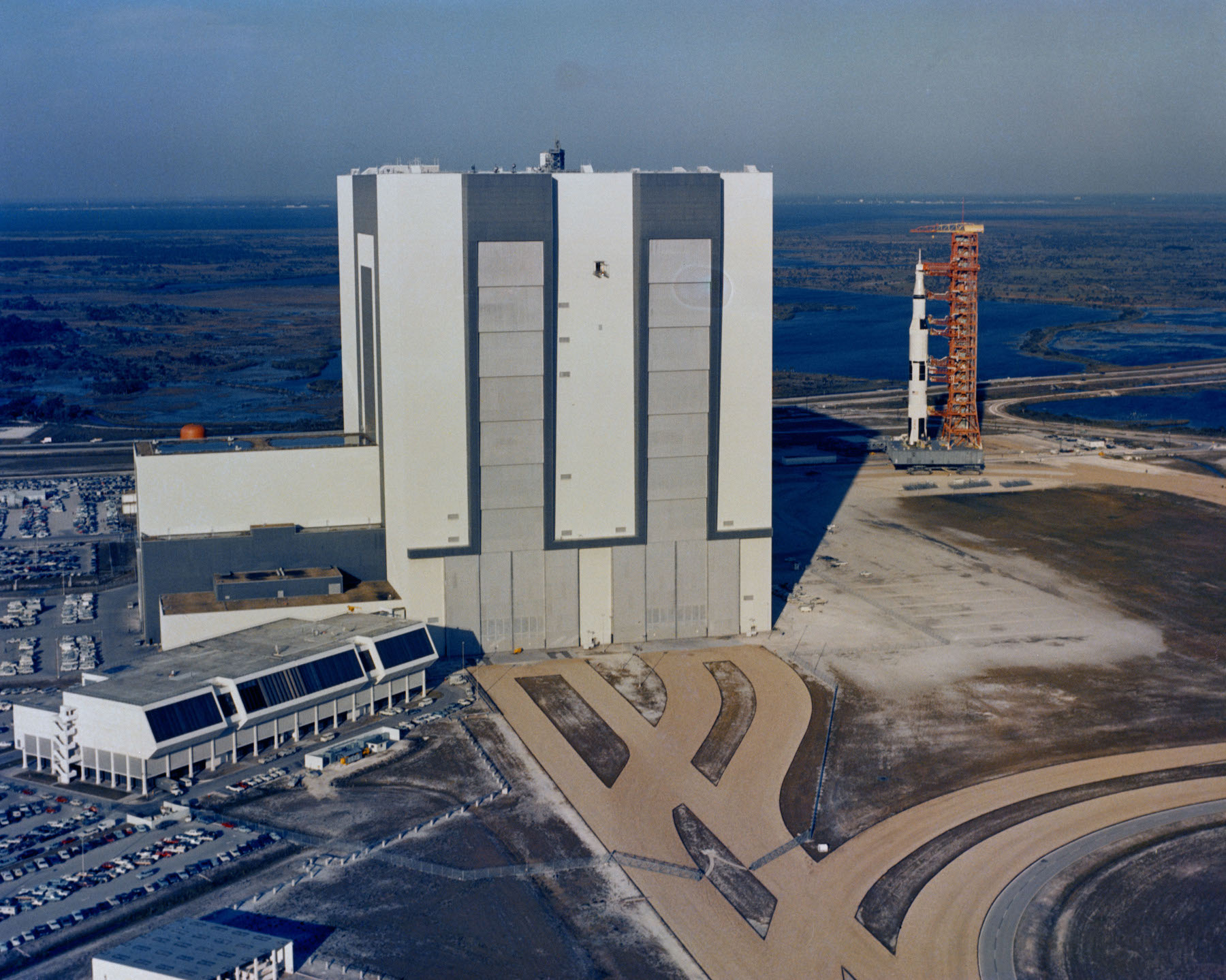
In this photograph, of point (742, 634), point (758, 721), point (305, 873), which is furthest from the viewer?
point (742, 634)

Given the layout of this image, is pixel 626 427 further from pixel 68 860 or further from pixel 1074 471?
pixel 1074 471

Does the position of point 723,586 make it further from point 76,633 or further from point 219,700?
point 76,633

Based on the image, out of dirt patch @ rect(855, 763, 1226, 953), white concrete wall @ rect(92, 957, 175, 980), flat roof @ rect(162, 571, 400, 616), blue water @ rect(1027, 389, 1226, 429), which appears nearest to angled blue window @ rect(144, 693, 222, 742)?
flat roof @ rect(162, 571, 400, 616)

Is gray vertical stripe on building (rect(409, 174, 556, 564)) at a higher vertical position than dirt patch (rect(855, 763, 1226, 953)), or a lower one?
higher

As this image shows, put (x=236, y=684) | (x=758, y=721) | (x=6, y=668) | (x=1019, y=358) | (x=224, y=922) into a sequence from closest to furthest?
(x=224, y=922) < (x=236, y=684) < (x=758, y=721) < (x=6, y=668) < (x=1019, y=358)

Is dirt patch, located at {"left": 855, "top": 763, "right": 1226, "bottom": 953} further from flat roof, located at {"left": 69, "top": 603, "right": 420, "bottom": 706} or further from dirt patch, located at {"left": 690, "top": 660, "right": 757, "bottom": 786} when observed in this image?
flat roof, located at {"left": 69, "top": 603, "right": 420, "bottom": 706}

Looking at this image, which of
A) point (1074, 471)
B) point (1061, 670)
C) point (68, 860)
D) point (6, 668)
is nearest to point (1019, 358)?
point (1074, 471)
